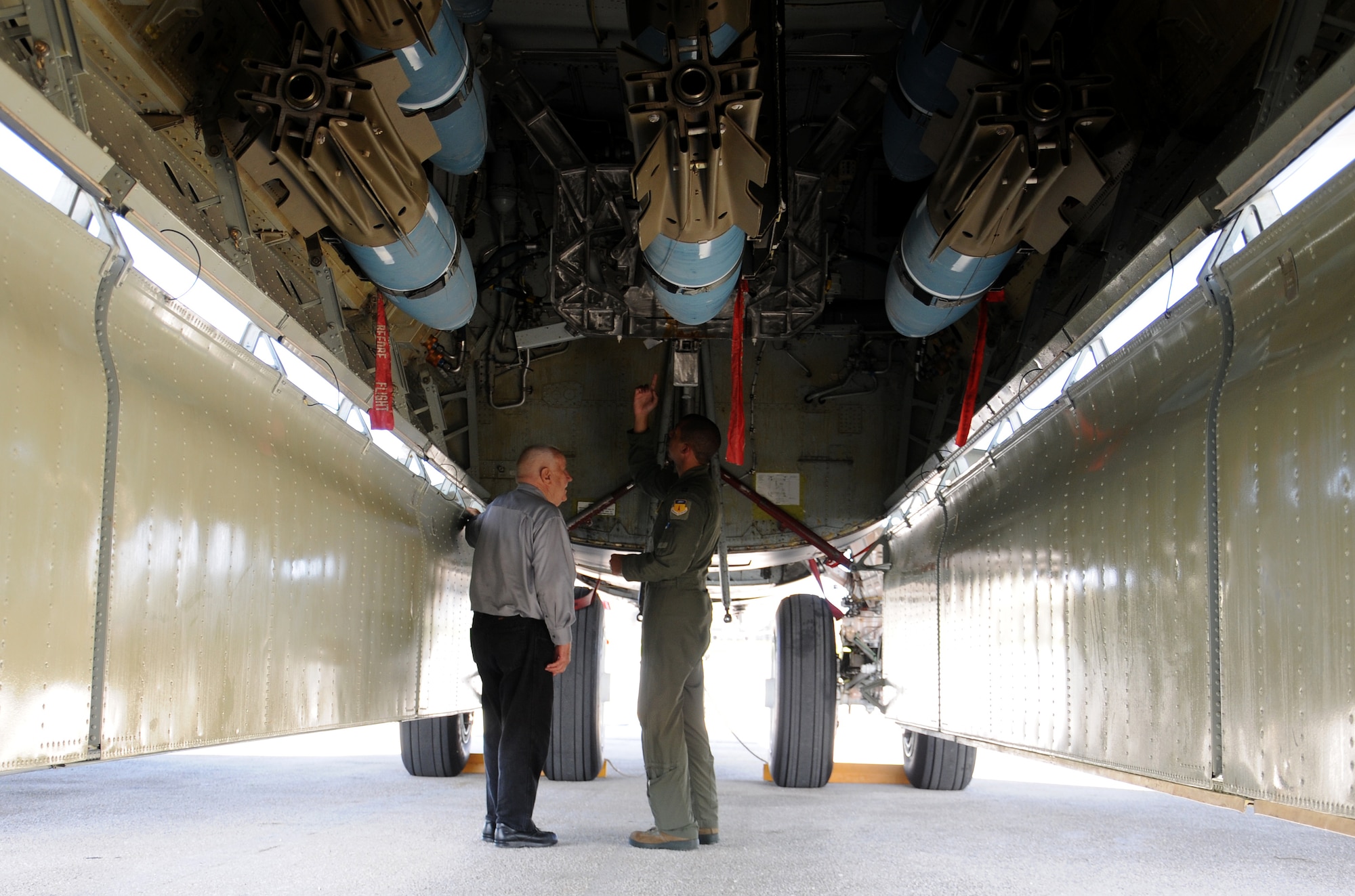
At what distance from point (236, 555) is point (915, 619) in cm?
332

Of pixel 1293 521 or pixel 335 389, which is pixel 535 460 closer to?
pixel 335 389

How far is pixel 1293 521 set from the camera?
1684mm

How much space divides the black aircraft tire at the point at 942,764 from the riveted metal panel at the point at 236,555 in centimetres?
349

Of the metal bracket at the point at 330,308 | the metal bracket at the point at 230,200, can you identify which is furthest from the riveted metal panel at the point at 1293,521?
the metal bracket at the point at 330,308

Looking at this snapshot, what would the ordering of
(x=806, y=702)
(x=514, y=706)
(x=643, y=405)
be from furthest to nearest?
1. (x=806, y=702)
2. (x=643, y=405)
3. (x=514, y=706)

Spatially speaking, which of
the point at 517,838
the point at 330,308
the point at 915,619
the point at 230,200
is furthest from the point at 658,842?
the point at 230,200

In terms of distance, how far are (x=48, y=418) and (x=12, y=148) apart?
0.44 meters

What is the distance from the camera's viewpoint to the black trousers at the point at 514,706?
3344mm

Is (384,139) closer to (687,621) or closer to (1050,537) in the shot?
(687,621)

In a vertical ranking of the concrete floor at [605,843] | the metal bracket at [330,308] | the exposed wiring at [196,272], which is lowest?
the concrete floor at [605,843]

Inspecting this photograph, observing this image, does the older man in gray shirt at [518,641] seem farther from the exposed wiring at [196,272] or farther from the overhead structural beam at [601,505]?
the overhead structural beam at [601,505]

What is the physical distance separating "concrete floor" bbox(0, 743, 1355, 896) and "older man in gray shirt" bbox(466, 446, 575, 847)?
0.61 ft

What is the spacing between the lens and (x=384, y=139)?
2.98m

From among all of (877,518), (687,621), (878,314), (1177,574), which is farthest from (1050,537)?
(877,518)
